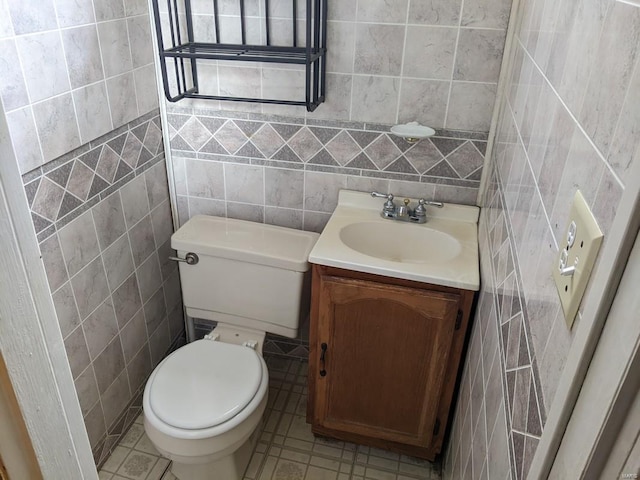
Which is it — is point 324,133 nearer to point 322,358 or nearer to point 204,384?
point 322,358

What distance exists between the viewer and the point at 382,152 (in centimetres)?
179

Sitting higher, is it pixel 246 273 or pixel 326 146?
pixel 326 146

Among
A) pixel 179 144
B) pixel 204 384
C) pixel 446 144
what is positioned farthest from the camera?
pixel 179 144

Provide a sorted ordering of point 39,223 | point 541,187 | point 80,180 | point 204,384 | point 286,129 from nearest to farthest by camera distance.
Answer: point 541,187 < point 39,223 < point 80,180 < point 204,384 < point 286,129

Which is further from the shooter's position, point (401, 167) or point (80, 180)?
point (401, 167)

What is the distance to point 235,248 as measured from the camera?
70.6 inches

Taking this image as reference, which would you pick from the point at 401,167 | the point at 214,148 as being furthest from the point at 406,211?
the point at 214,148

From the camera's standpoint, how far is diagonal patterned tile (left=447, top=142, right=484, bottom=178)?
172 centimetres

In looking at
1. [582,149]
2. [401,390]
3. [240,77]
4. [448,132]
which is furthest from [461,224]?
[582,149]

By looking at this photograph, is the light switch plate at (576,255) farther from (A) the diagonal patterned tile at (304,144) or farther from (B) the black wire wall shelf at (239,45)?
(A) the diagonal patterned tile at (304,144)

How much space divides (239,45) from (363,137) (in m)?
0.52

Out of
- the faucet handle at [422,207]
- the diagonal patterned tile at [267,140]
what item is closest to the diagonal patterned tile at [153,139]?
the diagonal patterned tile at [267,140]

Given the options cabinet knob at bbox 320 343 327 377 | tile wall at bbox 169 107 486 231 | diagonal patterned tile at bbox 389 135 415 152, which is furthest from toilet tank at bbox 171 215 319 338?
diagonal patterned tile at bbox 389 135 415 152

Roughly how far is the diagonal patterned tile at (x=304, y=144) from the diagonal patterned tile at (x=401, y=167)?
271mm
